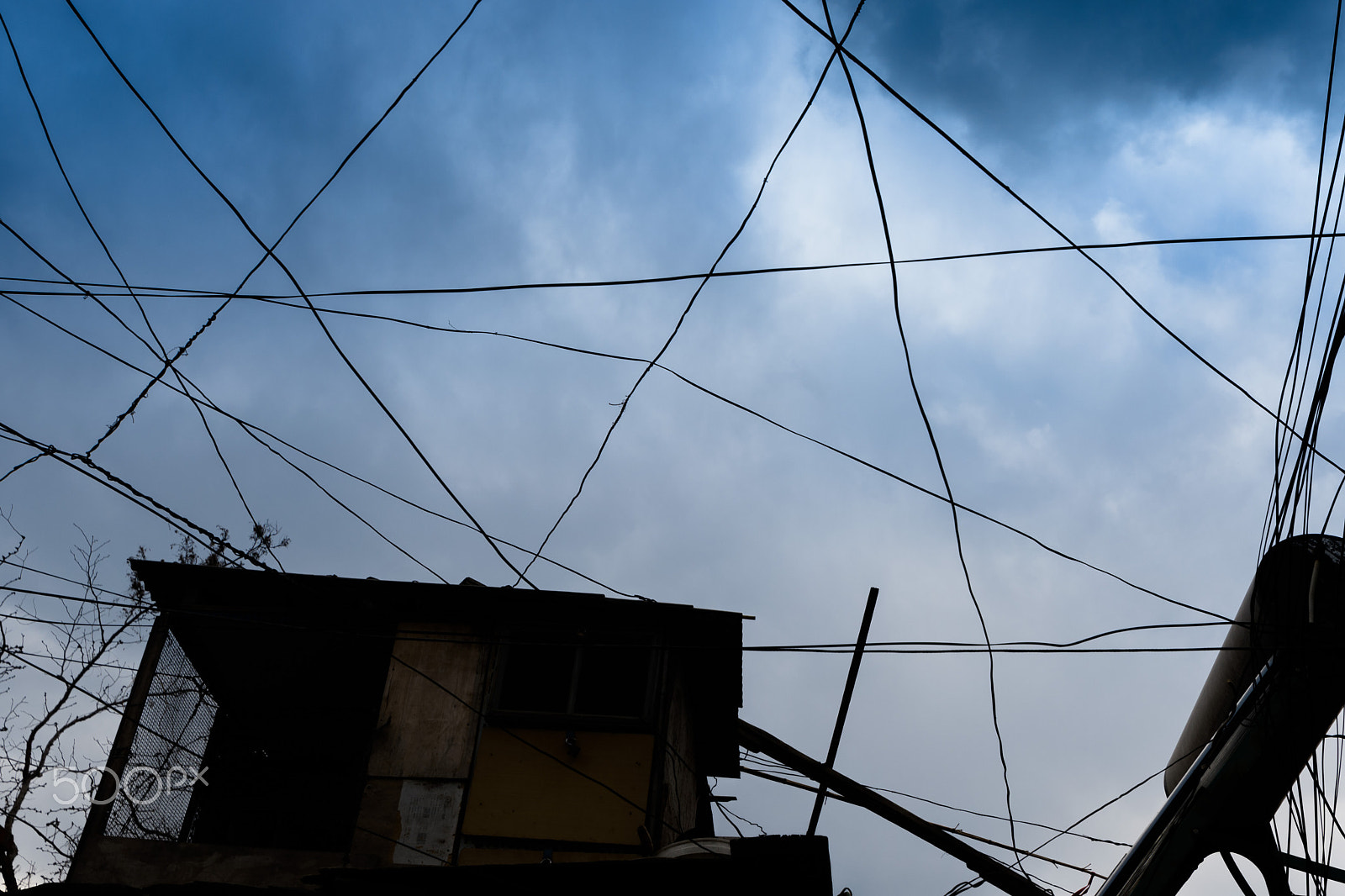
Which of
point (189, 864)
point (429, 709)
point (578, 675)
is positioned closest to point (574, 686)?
point (578, 675)

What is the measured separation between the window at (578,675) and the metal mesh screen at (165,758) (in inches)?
161

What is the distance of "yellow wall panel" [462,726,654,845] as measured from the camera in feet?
33.0

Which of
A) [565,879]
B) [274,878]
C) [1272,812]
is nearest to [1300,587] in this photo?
[1272,812]

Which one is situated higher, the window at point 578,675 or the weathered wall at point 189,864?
the window at point 578,675

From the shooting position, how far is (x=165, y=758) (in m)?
11.0

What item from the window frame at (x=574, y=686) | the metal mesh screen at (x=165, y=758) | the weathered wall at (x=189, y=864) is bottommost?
the weathered wall at (x=189, y=864)

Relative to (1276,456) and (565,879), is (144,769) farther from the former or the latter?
(1276,456)

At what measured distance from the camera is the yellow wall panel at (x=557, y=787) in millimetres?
10062

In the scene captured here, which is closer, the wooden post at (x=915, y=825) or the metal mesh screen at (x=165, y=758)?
the metal mesh screen at (x=165, y=758)

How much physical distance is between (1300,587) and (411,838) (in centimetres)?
884

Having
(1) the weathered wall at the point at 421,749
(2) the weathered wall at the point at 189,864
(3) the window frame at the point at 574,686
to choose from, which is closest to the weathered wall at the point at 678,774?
(3) the window frame at the point at 574,686

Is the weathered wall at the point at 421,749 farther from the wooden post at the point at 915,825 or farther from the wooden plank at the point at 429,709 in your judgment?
the wooden post at the point at 915,825

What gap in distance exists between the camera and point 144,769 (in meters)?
10.8

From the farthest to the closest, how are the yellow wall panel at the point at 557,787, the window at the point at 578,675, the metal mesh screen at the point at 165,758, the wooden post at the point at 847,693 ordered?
1. the window at the point at 578,675
2. the metal mesh screen at the point at 165,758
3. the yellow wall panel at the point at 557,787
4. the wooden post at the point at 847,693
